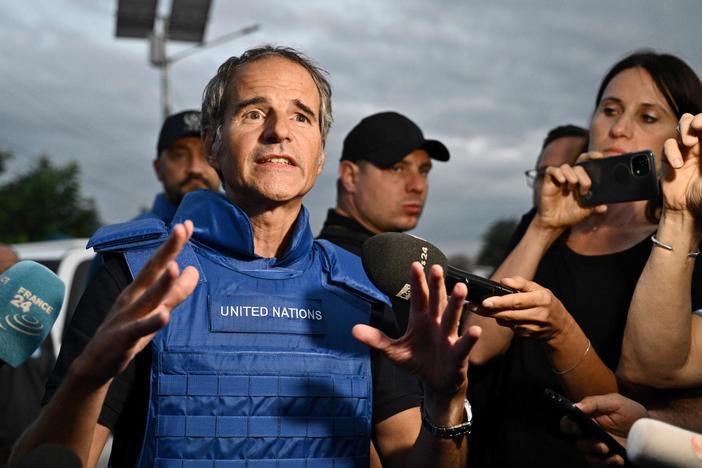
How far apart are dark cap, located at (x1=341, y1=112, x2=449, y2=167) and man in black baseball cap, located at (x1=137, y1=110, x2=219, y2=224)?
870 millimetres

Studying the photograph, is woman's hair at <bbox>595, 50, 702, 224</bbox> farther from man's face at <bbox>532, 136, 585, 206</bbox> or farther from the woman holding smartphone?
man's face at <bbox>532, 136, 585, 206</bbox>

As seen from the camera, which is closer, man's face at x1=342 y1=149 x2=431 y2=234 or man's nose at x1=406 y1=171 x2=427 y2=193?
man's face at x1=342 y1=149 x2=431 y2=234

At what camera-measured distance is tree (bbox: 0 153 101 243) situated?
2834cm

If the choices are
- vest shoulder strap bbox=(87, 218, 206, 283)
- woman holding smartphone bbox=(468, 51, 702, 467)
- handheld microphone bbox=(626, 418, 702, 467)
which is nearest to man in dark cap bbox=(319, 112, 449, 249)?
woman holding smartphone bbox=(468, 51, 702, 467)

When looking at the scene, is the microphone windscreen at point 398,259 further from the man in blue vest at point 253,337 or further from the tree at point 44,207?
the tree at point 44,207

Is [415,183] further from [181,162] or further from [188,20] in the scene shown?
[188,20]

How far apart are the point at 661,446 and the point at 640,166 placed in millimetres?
1518

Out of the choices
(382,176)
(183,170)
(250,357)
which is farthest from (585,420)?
(183,170)

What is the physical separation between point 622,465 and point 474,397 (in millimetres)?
862

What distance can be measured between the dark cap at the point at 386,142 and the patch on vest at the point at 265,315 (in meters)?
2.03

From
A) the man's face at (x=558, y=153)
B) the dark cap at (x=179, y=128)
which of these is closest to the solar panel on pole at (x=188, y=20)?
the dark cap at (x=179, y=128)

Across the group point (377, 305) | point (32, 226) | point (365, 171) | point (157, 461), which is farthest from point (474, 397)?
point (32, 226)

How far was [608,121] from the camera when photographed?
2.96 meters

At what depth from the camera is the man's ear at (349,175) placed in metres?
4.24
